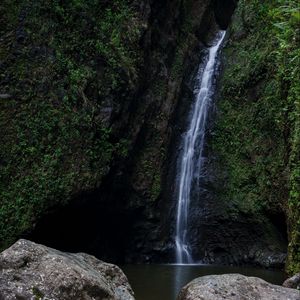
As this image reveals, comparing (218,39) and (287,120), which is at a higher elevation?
(218,39)

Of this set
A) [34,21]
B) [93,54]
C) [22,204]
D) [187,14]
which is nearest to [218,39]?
[187,14]

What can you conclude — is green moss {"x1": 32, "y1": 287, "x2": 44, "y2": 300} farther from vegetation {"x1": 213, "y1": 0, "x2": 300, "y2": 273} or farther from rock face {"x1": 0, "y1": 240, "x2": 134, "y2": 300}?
vegetation {"x1": 213, "y1": 0, "x2": 300, "y2": 273}

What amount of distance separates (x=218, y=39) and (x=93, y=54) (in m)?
8.54

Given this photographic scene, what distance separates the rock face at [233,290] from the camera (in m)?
5.96

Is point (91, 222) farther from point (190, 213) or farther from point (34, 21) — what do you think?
point (34, 21)

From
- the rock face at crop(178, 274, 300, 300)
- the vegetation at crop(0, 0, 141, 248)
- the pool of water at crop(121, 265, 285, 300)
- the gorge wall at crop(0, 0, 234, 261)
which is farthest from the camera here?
the gorge wall at crop(0, 0, 234, 261)

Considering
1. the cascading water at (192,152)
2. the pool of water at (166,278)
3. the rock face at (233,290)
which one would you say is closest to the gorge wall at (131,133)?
the cascading water at (192,152)

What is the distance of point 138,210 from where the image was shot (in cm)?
1477

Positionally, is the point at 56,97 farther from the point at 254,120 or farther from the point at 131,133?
the point at 254,120

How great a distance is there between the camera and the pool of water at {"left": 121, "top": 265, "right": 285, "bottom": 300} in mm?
8178

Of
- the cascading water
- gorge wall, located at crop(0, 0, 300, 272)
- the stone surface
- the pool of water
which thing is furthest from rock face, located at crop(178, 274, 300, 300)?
the cascading water

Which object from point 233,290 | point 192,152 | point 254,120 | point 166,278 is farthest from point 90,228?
point 233,290

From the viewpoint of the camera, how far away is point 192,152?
16.0m

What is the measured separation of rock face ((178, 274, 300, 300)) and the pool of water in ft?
5.71
